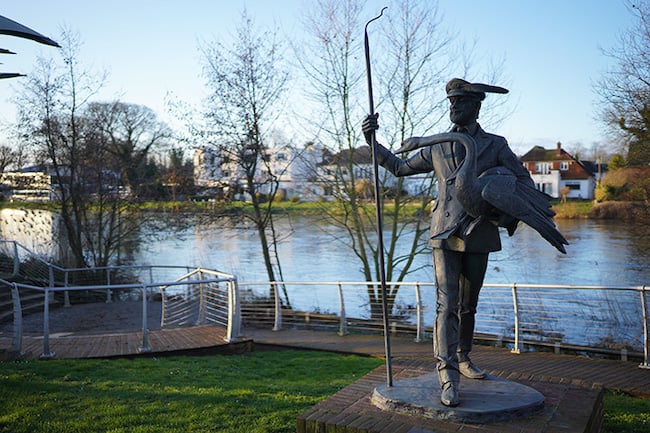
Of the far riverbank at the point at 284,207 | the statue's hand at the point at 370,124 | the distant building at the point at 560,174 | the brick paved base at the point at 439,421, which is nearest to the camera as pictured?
the brick paved base at the point at 439,421

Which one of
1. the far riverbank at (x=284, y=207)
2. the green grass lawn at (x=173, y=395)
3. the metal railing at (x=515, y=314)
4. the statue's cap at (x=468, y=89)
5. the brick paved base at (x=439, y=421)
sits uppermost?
the statue's cap at (x=468, y=89)

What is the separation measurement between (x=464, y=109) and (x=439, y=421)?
2088 mm

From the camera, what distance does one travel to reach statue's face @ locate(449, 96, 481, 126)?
4227 millimetres

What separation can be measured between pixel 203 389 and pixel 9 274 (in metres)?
10.8

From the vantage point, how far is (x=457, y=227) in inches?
165

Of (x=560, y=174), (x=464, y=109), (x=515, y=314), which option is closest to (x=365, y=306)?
(x=515, y=314)

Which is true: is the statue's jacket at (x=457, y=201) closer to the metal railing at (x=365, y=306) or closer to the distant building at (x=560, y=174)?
the metal railing at (x=365, y=306)

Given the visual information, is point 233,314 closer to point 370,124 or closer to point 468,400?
point 370,124

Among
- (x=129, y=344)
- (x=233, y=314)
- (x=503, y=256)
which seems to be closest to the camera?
(x=129, y=344)

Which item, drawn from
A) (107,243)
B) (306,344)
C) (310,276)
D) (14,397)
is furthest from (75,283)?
(14,397)

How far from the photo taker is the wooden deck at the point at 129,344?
8094 millimetres

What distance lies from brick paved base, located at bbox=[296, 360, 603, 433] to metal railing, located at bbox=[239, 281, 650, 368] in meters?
3.44

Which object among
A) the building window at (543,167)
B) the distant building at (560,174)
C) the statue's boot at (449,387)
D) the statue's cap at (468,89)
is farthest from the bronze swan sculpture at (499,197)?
the building window at (543,167)

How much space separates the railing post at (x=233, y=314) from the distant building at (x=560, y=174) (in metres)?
16.6
